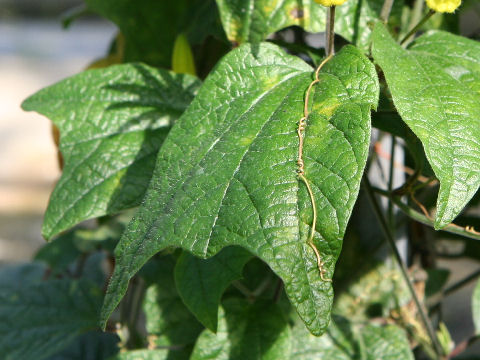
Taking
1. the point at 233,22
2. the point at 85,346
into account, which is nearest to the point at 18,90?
the point at 85,346

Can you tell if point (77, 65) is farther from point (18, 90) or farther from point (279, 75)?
point (279, 75)

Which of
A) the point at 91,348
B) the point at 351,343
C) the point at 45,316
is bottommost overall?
the point at 91,348

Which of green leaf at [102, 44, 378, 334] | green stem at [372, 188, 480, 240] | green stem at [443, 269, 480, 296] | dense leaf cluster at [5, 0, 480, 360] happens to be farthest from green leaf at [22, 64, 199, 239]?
green stem at [443, 269, 480, 296]

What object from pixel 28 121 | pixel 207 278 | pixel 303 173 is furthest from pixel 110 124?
pixel 28 121

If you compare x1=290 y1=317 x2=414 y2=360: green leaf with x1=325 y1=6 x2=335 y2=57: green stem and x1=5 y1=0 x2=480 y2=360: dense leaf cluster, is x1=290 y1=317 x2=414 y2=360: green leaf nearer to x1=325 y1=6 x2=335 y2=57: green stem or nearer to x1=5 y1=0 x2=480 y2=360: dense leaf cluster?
x1=5 y1=0 x2=480 y2=360: dense leaf cluster

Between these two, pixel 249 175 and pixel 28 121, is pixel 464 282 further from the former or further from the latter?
pixel 28 121

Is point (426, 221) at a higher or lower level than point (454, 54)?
lower

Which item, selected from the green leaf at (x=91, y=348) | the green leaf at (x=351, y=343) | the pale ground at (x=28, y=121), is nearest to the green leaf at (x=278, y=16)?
the green leaf at (x=351, y=343)
